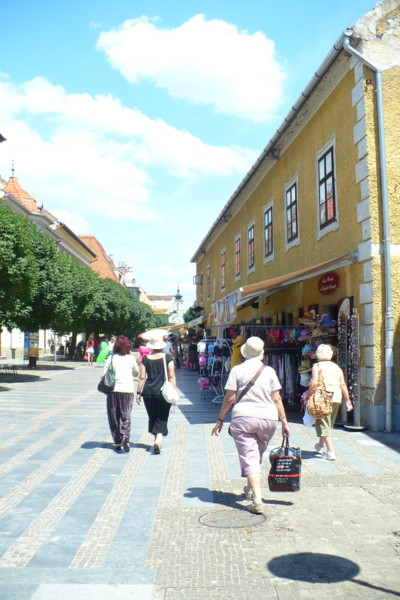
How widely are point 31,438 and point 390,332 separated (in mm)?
6266

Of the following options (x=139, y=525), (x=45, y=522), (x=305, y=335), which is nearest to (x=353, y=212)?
(x=305, y=335)

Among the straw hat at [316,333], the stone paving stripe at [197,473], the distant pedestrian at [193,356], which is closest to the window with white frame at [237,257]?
the distant pedestrian at [193,356]

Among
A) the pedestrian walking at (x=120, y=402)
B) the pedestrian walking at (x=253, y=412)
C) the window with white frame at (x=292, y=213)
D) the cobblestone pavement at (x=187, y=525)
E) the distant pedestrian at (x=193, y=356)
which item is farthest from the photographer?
the distant pedestrian at (x=193, y=356)

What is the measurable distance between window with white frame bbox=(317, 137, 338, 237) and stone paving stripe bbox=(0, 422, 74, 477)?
21.9 ft

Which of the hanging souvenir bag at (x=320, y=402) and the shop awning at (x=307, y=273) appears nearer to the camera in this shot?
the hanging souvenir bag at (x=320, y=402)

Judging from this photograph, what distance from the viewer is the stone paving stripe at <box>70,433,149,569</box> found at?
4.28 metres

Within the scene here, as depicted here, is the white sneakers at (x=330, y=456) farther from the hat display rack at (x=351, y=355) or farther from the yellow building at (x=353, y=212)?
the hat display rack at (x=351, y=355)

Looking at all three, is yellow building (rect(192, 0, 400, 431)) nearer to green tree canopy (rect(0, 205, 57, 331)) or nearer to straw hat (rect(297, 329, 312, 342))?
straw hat (rect(297, 329, 312, 342))

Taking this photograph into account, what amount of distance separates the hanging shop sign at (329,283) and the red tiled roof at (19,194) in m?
36.9

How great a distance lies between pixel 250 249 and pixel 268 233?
2902 millimetres

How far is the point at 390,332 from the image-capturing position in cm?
993

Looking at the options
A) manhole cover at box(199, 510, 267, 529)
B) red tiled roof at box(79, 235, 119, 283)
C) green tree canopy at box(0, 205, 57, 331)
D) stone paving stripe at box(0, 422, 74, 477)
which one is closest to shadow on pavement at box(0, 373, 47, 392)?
green tree canopy at box(0, 205, 57, 331)

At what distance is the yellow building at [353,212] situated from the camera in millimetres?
10055

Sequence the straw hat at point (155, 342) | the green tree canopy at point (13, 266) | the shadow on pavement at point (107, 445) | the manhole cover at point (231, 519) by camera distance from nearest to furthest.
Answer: the manhole cover at point (231, 519)
the straw hat at point (155, 342)
the shadow on pavement at point (107, 445)
the green tree canopy at point (13, 266)
